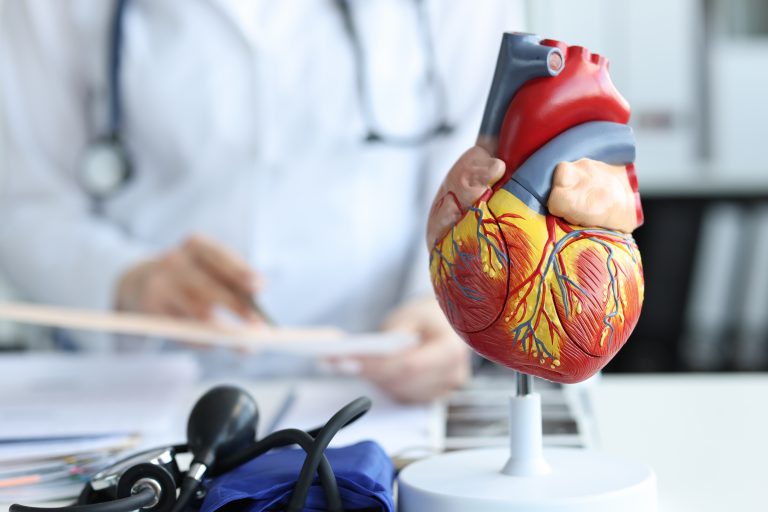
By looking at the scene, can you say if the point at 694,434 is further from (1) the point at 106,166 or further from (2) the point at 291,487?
(1) the point at 106,166

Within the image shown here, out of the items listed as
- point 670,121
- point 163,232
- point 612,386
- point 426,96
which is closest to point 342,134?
point 426,96

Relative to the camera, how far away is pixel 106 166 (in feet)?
3.14

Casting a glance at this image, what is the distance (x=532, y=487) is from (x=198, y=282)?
459 mm

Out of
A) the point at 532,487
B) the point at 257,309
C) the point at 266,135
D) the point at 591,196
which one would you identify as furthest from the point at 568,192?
the point at 266,135

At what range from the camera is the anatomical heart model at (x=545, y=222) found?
1.28 feet

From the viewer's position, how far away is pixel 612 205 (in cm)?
40

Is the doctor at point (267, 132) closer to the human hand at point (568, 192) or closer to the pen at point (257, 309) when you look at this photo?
the pen at point (257, 309)

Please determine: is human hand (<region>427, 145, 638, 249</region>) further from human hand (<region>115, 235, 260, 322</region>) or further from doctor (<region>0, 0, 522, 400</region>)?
doctor (<region>0, 0, 522, 400</region>)

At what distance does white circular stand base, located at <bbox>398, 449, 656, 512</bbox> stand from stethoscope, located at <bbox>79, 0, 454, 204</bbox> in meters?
0.55

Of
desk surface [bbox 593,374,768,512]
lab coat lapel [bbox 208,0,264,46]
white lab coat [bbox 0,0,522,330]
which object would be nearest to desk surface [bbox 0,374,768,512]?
desk surface [bbox 593,374,768,512]

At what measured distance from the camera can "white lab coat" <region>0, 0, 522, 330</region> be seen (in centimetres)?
95

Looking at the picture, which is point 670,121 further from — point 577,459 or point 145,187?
point 577,459

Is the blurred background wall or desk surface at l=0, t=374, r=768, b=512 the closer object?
desk surface at l=0, t=374, r=768, b=512

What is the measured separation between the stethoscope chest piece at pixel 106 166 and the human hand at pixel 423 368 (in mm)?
384
